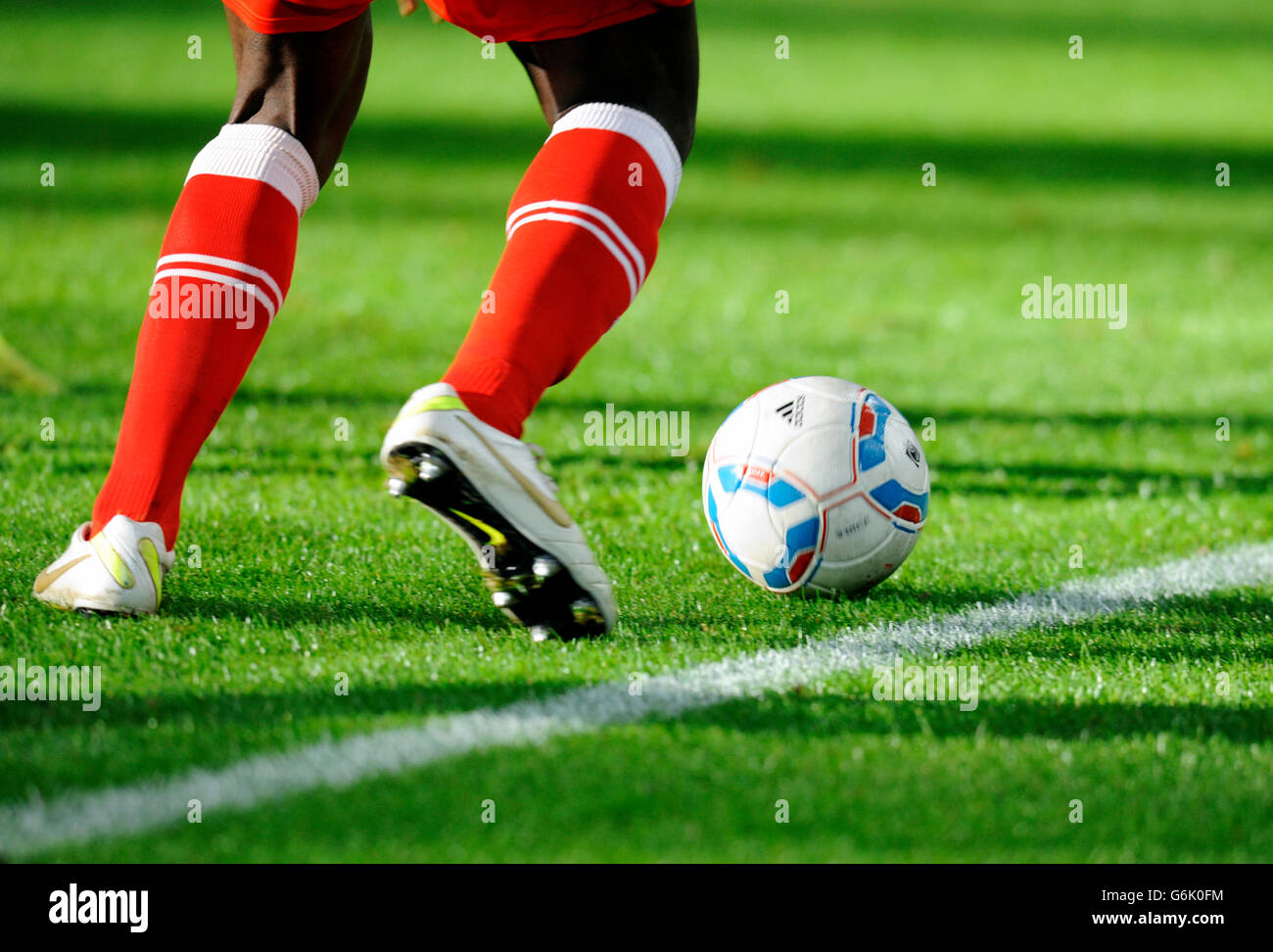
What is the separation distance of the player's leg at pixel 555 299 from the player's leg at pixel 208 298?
470 mm

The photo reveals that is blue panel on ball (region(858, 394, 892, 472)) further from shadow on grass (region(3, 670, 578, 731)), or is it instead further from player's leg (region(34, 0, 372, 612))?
player's leg (region(34, 0, 372, 612))

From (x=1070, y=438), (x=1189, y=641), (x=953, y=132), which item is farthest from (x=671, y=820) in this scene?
(x=953, y=132)

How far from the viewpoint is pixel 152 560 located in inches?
122

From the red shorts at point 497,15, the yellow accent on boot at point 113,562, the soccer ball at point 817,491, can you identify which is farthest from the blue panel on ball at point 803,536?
the yellow accent on boot at point 113,562

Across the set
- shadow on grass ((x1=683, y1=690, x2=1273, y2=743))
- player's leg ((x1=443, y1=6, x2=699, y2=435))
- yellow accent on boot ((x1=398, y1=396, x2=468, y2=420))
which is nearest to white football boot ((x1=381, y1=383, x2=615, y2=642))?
yellow accent on boot ((x1=398, y1=396, x2=468, y2=420))

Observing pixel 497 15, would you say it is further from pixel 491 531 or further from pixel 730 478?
pixel 730 478

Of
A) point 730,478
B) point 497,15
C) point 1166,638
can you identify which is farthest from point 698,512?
point 497,15

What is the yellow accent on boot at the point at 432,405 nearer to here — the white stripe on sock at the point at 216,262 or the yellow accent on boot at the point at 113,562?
the white stripe on sock at the point at 216,262

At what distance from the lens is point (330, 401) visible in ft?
18.9

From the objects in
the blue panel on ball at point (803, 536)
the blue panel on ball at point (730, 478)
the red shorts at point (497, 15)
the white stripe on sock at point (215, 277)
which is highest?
the red shorts at point (497, 15)

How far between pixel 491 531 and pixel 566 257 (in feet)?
1.84

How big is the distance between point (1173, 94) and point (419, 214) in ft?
36.6

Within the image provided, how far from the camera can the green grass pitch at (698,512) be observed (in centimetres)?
237

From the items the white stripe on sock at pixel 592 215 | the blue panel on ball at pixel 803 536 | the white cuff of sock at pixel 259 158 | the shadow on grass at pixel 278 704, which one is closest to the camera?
the shadow on grass at pixel 278 704
